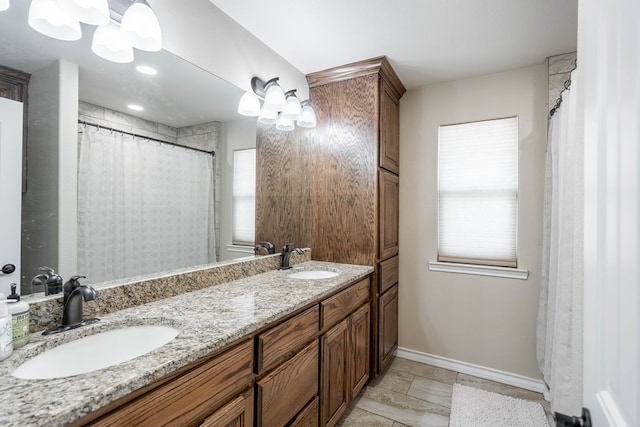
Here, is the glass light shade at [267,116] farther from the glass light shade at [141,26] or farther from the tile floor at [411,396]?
the tile floor at [411,396]

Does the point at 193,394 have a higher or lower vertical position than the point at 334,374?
higher

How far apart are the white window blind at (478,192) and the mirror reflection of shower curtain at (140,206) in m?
1.98

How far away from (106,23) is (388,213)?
2095 mm

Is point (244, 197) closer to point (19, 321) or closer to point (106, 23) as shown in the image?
point (106, 23)

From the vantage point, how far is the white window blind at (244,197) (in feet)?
6.23

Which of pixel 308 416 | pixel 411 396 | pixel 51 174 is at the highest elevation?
pixel 51 174

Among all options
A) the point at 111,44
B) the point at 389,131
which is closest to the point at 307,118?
the point at 389,131

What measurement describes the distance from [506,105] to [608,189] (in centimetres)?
234

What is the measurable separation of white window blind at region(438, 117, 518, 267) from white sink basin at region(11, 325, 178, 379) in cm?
232

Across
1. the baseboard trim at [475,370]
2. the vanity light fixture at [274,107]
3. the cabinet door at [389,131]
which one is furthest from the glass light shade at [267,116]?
the baseboard trim at [475,370]

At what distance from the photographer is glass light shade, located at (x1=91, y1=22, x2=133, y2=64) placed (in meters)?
1.22

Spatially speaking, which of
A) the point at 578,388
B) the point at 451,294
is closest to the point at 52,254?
the point at 578,388

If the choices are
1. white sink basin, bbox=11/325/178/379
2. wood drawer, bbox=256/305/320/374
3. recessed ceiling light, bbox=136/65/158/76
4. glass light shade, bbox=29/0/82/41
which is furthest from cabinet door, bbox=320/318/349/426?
glass light shade, bbox=29/0/82/41

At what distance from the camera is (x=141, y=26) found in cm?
126
